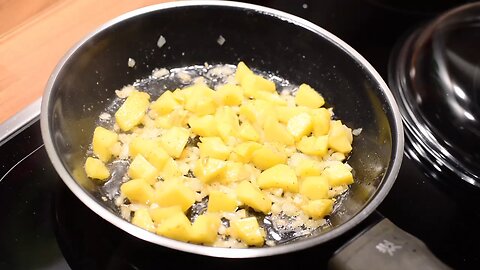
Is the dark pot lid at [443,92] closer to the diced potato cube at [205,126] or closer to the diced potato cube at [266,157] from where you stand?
the diced potato cube at [266,157]

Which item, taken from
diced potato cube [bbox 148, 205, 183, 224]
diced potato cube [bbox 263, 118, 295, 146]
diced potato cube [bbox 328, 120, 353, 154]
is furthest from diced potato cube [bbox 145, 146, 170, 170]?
diced potato cube [bbox 328, 120, 353, 154]

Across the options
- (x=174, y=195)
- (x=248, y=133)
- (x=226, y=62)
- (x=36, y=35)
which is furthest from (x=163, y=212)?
(x=36, y=35)

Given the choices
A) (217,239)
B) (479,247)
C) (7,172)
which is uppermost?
(7,172)

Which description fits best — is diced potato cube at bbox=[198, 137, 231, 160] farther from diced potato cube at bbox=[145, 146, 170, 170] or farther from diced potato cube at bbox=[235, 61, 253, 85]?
diced potato cube at bbox=[235, 61, 253, 85]

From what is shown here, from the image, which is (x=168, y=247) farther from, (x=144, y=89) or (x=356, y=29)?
(x=356, y=29)

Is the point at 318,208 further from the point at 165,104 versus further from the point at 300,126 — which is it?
the point at 165,104

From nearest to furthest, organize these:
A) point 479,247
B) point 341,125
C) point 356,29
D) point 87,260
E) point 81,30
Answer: point 87,260, point 479,247, point 341,125, point 81,30, point 356,29

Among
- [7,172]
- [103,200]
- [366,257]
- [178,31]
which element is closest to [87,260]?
[103,200]
